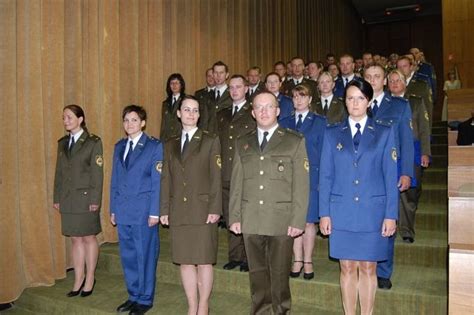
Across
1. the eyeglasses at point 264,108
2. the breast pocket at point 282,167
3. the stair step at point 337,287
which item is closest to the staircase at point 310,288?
the stair step at point 337,287

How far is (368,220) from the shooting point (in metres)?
2.31

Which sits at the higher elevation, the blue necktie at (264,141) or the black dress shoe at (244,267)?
the blue necktie at (264,141)

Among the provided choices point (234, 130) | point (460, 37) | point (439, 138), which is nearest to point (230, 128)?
point (234, 130)

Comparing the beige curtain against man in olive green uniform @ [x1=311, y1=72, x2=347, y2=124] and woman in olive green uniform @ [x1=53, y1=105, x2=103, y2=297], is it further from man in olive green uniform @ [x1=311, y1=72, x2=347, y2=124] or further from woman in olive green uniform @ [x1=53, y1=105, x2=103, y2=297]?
man in olive green uniform @ [x1=311, y1=72, x2=347, y2=124]

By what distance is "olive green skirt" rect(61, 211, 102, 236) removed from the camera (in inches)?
128

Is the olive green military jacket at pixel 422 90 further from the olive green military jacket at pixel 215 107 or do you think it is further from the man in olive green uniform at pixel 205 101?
the man in olive green uniform at pixel 205 101

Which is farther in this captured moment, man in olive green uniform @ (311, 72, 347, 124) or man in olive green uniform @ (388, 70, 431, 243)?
man in olive green uniform @ (311, 72, 347, 124)

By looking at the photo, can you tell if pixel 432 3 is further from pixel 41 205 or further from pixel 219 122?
pixel 41 205

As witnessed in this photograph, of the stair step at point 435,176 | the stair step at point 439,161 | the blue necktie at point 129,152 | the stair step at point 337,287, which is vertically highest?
the blue necktie at point 129,152

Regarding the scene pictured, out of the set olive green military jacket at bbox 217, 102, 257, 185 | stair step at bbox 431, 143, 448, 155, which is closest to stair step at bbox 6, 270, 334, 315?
olive green military jacket at bbox 217, 102, 257, 185

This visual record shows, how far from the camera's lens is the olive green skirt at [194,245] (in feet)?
8.75

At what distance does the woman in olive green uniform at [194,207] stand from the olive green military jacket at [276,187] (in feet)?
0.82

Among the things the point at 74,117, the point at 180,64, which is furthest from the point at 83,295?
the point at 180,64

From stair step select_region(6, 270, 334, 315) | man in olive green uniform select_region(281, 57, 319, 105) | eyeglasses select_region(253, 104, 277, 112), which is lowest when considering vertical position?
stair step select_region(6, 270, 334, 315)
